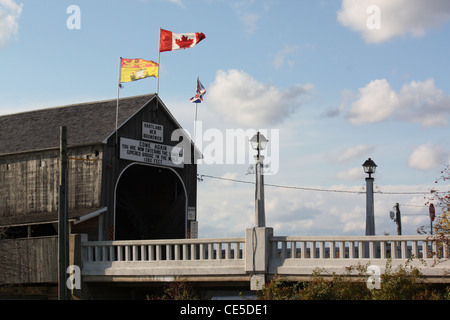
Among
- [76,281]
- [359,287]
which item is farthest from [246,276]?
[76,281]

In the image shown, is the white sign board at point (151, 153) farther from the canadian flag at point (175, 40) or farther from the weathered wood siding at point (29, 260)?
the weathered wood siding at point (29, 260)

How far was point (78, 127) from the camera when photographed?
3303 cm

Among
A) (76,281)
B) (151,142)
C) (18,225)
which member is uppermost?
(151,142)

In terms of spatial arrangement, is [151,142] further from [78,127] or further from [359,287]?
[359,287]

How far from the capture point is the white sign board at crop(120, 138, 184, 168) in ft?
105

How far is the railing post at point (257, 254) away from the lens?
2256cm

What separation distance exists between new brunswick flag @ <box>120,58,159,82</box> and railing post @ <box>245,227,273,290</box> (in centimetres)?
1225

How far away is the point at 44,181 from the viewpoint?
3188cm

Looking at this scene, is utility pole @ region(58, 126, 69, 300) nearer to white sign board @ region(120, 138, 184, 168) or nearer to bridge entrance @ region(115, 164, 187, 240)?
white sign board @ region(120, 138, 184, 168)

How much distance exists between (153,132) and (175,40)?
4353 millimetres

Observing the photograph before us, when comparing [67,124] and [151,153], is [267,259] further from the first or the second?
[67,124]
